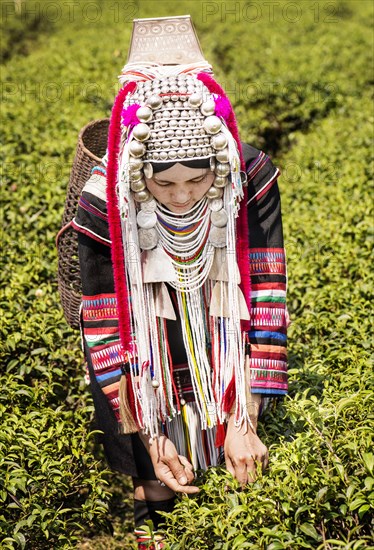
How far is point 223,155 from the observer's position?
2471mm

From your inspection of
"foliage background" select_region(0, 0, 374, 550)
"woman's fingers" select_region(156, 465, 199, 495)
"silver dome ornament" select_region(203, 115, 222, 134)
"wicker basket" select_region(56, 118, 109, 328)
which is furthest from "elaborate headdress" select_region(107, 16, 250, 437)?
"wicker basket" select_region(56, 118, 109, 328)

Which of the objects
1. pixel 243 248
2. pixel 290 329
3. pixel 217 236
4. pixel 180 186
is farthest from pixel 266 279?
pixel 290 329

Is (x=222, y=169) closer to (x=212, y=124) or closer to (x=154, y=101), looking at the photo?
(x=212, y=124)

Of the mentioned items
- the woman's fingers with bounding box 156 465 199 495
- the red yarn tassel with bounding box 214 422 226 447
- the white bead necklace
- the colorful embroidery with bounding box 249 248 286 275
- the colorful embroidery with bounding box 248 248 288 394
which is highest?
the white bead necklace

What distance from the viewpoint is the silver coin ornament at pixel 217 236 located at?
103 inches

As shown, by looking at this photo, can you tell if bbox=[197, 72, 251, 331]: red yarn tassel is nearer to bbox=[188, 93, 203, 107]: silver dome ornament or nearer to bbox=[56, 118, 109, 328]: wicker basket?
bbox=[188, 93, 203, 107]: silver dome ornament

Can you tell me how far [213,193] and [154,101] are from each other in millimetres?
353

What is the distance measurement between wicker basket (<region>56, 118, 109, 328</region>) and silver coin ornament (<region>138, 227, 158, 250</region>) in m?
0.51

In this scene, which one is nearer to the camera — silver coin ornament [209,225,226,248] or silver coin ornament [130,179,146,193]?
silver coin ornament [130,179,146,193]

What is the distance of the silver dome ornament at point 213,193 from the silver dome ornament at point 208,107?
0.80 ft

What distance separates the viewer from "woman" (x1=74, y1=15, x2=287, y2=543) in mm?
2475

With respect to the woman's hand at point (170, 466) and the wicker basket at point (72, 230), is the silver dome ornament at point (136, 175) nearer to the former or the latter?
the wicker basket at point (72, 230)

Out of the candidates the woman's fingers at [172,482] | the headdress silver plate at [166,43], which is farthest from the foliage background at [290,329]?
the headdress silver plate at [166,43]

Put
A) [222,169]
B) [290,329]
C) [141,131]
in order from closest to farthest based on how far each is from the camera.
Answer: [141,131]
[222,169]
[290,329]
